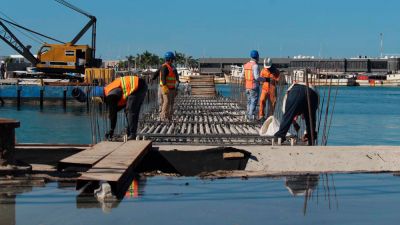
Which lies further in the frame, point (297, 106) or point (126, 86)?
point (126, 86)

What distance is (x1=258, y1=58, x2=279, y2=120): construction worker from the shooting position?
15180 mm

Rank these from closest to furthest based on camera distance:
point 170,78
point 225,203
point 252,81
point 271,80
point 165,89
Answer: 1. point 225,203
2. point 165,89
3. point 170,78
4. point 271,80
5. point 252,81

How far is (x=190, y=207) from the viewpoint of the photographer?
6.71 metres

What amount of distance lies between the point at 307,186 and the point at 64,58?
47517mm

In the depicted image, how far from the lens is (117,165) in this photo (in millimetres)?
7805

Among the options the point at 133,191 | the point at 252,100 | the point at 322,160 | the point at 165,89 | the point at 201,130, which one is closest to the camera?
the point at 133,191

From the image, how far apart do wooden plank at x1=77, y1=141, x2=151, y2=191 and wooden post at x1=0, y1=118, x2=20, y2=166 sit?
111 centimetres

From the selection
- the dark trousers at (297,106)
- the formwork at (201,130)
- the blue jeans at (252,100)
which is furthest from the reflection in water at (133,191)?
the blue jeans at (252,100)

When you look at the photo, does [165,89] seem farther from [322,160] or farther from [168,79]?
[322,160]

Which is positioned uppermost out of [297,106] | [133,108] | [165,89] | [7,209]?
[165,89]

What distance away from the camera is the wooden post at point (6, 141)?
26.0ft

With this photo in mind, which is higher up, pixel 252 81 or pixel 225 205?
pixel 252 81

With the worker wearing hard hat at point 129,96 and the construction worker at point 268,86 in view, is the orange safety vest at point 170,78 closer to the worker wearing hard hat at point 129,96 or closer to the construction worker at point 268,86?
the construction worker at point 268,86

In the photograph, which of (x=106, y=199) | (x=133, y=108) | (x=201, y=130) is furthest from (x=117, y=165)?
(x=201, y=130)
